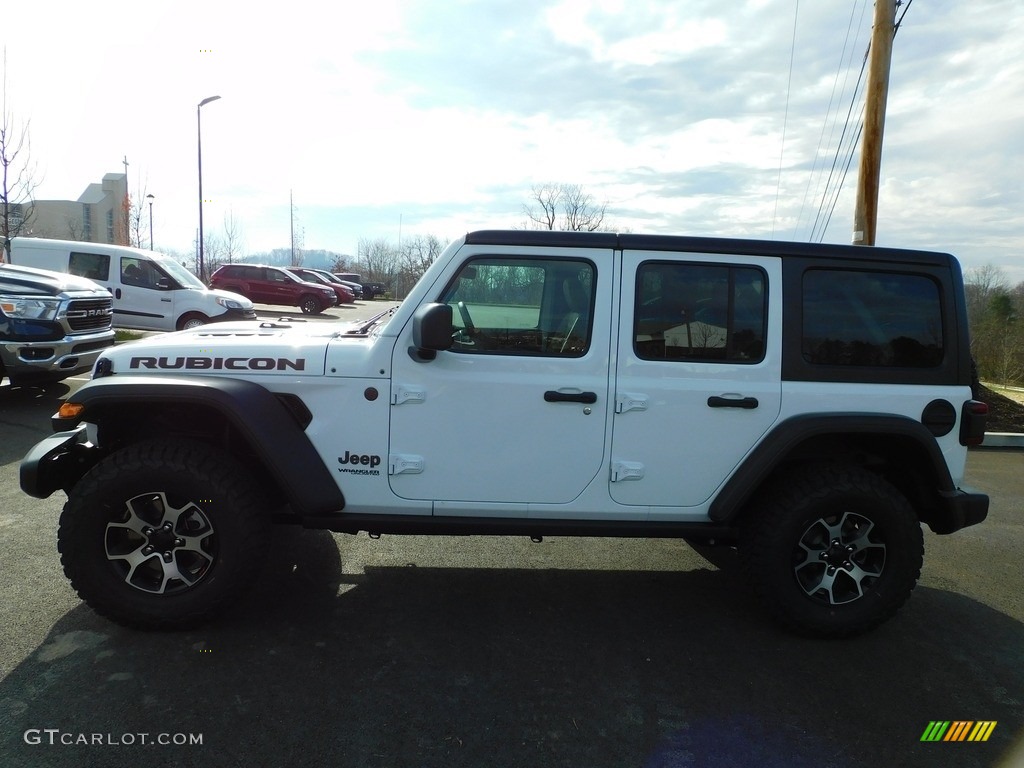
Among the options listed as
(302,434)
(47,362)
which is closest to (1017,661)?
(302,434)

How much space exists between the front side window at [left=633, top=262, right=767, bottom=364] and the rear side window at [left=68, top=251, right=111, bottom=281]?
1254 cm

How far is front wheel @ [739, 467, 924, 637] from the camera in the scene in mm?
3365

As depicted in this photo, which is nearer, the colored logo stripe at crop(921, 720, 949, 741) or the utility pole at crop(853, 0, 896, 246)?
the colored logo stripe at crop(921, 720, 949, 741)

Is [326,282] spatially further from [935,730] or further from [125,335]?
[935,730]

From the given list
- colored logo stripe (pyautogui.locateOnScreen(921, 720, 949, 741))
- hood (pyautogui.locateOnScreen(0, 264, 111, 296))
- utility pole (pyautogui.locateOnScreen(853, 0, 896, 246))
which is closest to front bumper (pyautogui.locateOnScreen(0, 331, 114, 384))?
hood (pyautogui.locateOnScreen(0, 264, 111, 296))

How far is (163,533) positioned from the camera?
10.6 ft

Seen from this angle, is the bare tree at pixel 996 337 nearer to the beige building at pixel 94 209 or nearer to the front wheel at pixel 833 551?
the front wheel at pixel 833 551

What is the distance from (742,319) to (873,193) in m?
6.35

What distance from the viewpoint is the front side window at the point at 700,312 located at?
3381mm

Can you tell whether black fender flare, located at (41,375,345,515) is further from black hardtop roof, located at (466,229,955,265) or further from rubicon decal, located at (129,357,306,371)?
black hardtop roof, located at (466,229,955,265)

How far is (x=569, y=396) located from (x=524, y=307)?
49 centimetres

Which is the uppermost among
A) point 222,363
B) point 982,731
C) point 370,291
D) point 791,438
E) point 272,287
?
point 370,291

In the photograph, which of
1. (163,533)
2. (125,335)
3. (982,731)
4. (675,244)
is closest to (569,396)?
(675,244)

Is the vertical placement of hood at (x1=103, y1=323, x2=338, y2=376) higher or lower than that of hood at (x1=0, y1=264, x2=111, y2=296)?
lower
